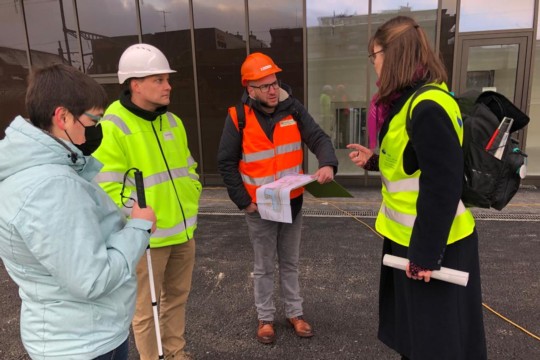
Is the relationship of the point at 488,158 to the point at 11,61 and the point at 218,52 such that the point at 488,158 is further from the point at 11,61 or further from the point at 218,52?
the point at 11,61

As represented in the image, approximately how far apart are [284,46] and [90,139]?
698cm

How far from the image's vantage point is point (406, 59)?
1.84 metres

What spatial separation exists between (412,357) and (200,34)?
25.6 ft

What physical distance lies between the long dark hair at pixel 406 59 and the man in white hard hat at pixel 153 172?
1.38 m

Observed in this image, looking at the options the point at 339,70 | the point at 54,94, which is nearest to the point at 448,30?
the point at 339,70

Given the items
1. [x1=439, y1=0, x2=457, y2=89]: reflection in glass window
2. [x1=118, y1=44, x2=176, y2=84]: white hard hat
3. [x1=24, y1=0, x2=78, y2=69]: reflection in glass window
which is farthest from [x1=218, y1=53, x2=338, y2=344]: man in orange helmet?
[x1=24, y1=0, x2=78, y2=69]: reflection in glass window

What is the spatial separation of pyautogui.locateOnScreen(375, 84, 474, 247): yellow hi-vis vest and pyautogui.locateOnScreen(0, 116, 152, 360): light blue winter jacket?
48.5 inches

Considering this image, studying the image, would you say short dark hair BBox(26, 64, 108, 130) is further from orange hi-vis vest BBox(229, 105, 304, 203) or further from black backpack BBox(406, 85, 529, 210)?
orange hi-vis vest BBox(229, 105, 304, 203)

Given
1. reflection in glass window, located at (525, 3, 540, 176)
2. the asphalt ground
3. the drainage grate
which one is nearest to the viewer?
the asphalt ground

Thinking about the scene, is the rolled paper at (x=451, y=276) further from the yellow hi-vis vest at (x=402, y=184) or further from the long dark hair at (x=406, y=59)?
the long dark hair at (x=406, y=59)

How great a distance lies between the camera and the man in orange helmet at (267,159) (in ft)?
9.78

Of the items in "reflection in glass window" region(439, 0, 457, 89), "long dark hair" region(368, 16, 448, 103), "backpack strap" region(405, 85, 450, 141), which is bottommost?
"backpack strap" region(405, 85, 450, 141)

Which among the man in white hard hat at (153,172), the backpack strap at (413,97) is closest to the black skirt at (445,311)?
the backpack strap at (413,97)

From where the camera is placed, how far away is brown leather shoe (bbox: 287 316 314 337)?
124 inches
